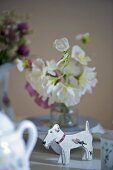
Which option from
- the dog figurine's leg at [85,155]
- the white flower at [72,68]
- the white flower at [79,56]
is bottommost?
the dog figurine's leg at [85,155]

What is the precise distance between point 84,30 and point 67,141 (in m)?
1.43

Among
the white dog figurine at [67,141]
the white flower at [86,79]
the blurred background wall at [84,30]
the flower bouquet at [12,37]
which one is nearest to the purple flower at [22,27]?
the flower bouquet at [12,37]

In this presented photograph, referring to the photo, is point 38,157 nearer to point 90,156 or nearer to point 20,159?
point 90,156

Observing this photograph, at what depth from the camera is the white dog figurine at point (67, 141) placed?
82 cm

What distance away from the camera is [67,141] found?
82 cm

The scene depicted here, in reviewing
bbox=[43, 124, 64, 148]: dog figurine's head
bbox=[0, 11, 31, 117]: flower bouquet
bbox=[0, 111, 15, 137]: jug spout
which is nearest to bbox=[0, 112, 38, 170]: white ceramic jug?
bbox=[0, 111, 15, 137]: jug spout

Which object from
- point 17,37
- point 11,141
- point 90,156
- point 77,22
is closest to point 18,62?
point 17,37

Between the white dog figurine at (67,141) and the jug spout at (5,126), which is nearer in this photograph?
the jug spout at (5,126)

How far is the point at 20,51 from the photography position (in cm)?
110

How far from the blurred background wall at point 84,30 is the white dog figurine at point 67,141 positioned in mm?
1266

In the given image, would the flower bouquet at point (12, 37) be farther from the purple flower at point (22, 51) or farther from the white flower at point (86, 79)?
the white flower at point (86, 79)

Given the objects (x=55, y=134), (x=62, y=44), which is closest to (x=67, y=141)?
(x=55, y=134)

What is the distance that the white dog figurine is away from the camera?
817 mm

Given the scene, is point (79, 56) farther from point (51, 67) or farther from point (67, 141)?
point (67, 141)
